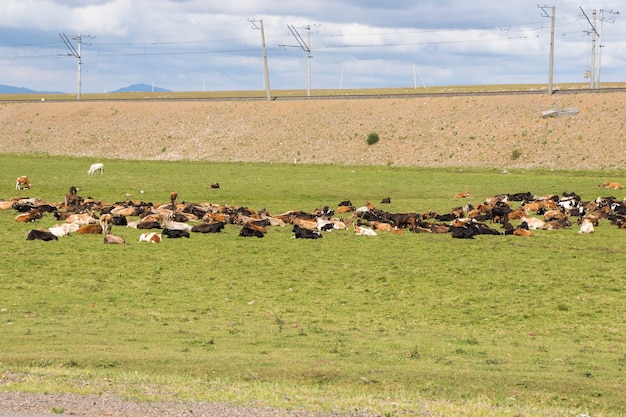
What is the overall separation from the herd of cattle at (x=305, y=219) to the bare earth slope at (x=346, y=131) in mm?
27846

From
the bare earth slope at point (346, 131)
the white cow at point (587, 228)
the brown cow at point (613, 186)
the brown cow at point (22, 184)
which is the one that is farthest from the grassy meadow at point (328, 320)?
the bare earth slope at point (346, 131)

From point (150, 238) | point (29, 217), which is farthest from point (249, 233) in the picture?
point (29, 217)

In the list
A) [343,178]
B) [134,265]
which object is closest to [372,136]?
[343,178]

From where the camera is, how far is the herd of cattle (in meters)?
28.4

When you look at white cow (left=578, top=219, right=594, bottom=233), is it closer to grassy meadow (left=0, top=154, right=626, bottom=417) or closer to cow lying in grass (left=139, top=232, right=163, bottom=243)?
grassy meadow (left=0, top=154, right=626, bottom=417)

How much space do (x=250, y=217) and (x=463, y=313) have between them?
14.2m

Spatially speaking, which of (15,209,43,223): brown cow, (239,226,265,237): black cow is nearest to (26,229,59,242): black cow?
(15,209,43,223): brown cow

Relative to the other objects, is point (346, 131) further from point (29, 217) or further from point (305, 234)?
point (305, 234)

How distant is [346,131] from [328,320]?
5888 cm

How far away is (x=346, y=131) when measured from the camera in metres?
76.1

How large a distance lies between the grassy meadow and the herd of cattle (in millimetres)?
616

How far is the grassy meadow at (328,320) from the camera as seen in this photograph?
12.1 m

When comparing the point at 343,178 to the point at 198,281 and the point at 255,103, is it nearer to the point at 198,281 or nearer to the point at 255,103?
the point at 198,281

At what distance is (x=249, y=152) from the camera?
7538 centimetres
